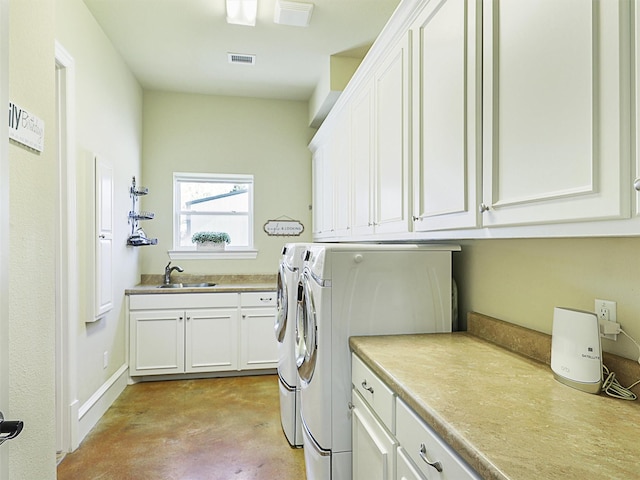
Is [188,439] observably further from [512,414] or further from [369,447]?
[512,414]

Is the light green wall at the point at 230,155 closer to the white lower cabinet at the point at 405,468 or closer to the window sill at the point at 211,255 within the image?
the window sill at the point at 211,255

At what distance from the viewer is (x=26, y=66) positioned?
3.65 feet

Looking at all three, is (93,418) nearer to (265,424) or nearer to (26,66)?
(265,424)

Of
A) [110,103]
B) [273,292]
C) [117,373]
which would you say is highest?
[110,103]

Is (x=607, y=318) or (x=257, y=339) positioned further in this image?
(x=257, y=339)

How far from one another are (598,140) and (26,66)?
5.04 ft

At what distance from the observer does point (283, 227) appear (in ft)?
14.0

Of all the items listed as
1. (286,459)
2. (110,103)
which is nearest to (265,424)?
(286,459)

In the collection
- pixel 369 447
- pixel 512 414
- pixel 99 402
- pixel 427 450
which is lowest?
pixel 99 402

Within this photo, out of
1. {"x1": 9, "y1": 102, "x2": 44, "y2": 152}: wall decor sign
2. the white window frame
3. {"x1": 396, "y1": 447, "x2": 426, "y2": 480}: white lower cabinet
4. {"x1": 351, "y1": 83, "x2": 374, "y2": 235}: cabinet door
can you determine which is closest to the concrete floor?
{"x1": 396, "y1": 447, "x2": 426, "y2": 480}: white lower cabinet

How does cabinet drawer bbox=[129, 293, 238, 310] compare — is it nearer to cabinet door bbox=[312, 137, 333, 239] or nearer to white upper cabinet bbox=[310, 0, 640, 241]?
cabinet door bbox=[312, 137, 333, 239]

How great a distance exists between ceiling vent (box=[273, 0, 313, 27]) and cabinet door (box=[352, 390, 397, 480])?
7.74ft

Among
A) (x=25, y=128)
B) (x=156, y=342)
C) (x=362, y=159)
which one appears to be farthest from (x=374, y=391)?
(x=156, y=342)

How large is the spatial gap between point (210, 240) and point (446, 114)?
313 centimetres
